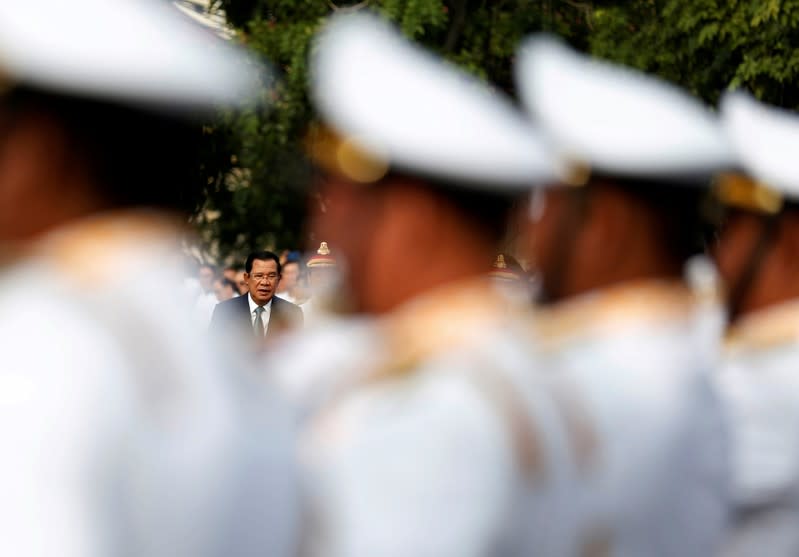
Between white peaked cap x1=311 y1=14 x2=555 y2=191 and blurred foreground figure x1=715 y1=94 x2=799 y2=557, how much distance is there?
3.33 feet

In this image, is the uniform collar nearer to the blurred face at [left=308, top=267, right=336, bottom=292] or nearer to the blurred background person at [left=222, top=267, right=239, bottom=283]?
the blurred face at [left=308, top=267, right=336, bottom=292]

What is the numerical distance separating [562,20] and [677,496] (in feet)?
52.9

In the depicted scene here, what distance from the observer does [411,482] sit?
2.29 metres

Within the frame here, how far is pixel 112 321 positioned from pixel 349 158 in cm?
106

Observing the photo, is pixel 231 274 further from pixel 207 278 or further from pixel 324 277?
pixel 324 277

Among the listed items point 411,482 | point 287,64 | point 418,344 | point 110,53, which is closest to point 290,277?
point 287,64

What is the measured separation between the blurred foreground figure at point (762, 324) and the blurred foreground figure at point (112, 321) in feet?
5.76

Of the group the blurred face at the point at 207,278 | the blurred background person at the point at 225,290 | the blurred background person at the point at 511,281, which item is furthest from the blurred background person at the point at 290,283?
the blurred background person at the point at 511,281

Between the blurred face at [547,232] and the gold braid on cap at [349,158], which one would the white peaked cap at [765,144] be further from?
the gold braid on cap at [349,158]

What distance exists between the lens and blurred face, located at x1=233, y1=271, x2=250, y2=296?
10388 mm

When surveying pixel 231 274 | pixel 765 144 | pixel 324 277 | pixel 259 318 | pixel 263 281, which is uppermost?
pixel 765 144

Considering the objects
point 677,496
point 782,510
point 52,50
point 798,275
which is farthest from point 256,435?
point 798,275

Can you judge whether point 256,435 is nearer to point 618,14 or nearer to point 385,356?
point 385,356

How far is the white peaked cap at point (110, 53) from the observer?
1817 mm
